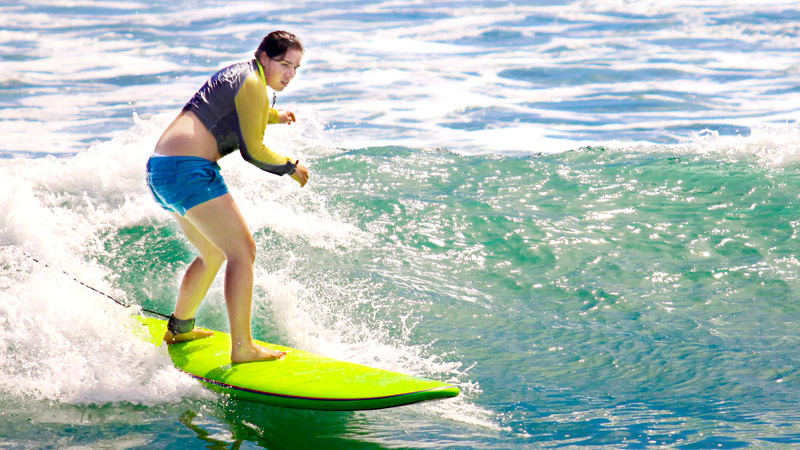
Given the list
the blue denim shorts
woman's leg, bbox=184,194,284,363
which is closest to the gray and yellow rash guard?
the blue denim shorts

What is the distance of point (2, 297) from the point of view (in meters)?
4.84

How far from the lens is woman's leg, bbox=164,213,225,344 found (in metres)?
4.41

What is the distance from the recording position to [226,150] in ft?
13.7

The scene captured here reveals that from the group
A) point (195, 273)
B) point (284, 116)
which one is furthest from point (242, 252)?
point (284, 116)

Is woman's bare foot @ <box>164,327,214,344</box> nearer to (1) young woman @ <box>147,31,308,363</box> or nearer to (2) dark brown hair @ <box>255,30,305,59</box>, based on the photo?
(1) young woman @ <box>147,31,308,363</box>

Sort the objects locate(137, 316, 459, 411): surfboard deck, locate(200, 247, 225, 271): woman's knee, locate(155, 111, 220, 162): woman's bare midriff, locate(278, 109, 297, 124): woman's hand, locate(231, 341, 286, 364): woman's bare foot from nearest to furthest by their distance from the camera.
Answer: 1. locate(137, 316, 459, 411): surfboard deck
2. locate(155, 111, 220, 162): woman's bare midriff
3. locate(231, 341, 286, 364): woman's bare foot
4. locate(200, 247, 225, 271): woman's knee
5. locate(278, 109, 297, 124): woman's hand

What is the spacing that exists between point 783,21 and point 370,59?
36.1 feet

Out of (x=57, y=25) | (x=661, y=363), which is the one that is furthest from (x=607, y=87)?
(x=57, y=25)

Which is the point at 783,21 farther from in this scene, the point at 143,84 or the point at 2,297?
the point at 2,297

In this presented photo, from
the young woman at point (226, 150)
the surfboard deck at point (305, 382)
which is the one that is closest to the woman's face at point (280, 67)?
the young woman at point (226, 150)

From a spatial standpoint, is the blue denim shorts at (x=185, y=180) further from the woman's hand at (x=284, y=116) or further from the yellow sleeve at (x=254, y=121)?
the woman's hand at (x=284, y=116)

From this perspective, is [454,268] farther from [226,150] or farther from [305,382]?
[226,150]

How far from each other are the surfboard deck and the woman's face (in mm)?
1535

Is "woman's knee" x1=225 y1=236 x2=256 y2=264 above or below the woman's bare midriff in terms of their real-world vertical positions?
below
